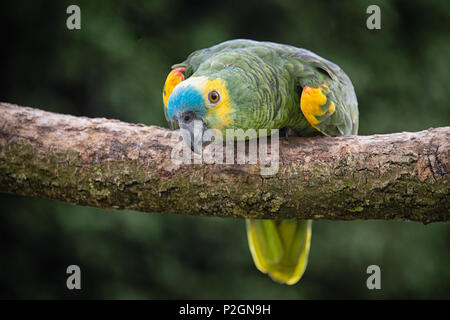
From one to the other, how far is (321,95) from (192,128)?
0.61 metres

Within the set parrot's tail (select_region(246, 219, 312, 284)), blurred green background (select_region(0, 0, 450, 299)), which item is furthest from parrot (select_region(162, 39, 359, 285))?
blurred green background (select_region(0, 0, 450, 299))

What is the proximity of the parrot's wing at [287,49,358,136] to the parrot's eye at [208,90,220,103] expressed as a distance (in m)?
0.46

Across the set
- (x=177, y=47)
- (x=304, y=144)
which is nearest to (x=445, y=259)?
(x=304, y=144)

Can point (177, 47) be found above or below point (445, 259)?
above

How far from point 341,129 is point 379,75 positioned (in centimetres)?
156

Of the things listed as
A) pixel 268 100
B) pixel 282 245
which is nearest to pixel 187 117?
pixel 268 100

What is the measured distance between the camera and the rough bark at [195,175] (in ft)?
5.30

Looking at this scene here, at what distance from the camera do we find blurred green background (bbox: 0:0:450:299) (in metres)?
3.01

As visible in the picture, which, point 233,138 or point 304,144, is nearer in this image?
point 233,138

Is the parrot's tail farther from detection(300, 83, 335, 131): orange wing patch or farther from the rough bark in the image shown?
detection(300, 83, 335, 131): orange wing patch

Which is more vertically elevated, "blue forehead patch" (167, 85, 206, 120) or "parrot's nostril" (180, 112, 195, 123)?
"blue forehead patch" (167, 85, 206, 120)

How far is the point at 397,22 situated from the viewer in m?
3.25
